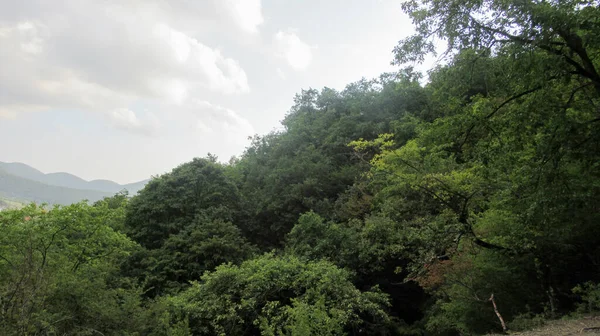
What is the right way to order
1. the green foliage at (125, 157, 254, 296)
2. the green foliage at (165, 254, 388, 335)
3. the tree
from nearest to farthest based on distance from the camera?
1. the tree
2. the green foliage at (165, 254, 388, 335)
3. the green foliage at (125, 157, 254, 296)

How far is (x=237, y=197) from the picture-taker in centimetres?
2200

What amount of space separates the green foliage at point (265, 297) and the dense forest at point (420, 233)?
64 mm

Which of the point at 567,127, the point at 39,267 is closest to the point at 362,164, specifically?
the point at 567,127

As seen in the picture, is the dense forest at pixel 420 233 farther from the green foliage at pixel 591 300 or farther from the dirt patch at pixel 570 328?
the dirt patch at pixel 570 328

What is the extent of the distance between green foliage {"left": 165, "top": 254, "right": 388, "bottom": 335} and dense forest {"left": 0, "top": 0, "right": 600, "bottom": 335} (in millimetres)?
64

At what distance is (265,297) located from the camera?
38.1 feet

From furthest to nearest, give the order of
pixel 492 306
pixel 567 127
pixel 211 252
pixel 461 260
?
pixel 211 252 < pixel 461 260 < pixel 492 306 < pixel 567 127

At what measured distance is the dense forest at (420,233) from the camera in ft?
23.0

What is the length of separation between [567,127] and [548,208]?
1704mm

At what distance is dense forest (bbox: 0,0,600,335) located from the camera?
702 cm

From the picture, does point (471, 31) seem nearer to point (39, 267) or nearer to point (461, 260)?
point (461, 260)

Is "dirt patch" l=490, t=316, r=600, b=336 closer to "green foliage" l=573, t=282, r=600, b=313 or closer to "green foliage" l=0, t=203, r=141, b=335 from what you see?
"green foliage" l=573, t=282, r=600, b=313

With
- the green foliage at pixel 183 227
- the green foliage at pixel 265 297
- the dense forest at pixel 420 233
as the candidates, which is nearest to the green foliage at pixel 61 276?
the dense forest at pixel 420 233

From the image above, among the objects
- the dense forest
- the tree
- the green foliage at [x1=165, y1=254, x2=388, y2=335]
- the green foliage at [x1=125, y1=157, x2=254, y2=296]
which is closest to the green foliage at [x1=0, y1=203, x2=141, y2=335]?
the dense forest
